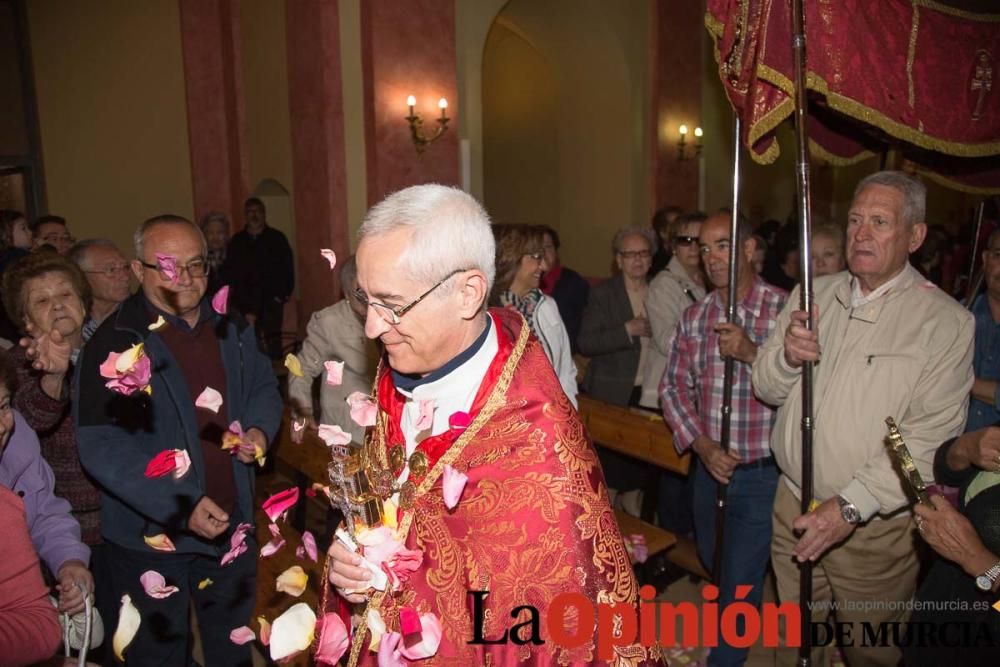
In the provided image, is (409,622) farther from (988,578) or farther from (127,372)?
(988,578)

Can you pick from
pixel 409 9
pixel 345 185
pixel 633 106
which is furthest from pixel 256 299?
pixel 633 106

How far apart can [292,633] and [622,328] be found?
349 centimetres

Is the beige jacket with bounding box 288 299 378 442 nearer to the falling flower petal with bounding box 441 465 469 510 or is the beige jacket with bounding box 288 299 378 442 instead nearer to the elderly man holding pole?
the elderly man holding pole

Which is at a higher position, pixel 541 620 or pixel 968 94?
pixel 968 94

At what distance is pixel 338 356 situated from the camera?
3949 millimetres

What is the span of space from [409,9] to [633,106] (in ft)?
12.9

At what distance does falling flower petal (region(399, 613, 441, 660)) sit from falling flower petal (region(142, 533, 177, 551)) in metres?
1.37

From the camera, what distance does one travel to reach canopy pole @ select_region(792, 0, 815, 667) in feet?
8.80

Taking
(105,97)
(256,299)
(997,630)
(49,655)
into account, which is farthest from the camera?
(105,97)

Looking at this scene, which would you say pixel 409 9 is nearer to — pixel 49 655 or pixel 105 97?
pixel 105 97

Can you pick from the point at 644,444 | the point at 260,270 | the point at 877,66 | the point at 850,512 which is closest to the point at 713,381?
the point at 644,444

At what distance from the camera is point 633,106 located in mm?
10570

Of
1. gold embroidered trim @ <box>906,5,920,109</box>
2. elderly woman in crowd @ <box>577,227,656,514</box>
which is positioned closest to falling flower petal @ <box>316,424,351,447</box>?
gold embroidered trim @ <box>906,5,920,109</box>

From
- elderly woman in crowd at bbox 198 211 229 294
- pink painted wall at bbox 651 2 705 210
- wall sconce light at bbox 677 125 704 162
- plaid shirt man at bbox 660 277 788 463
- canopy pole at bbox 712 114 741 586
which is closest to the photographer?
canopy pole at bbox 712 114 741 586
